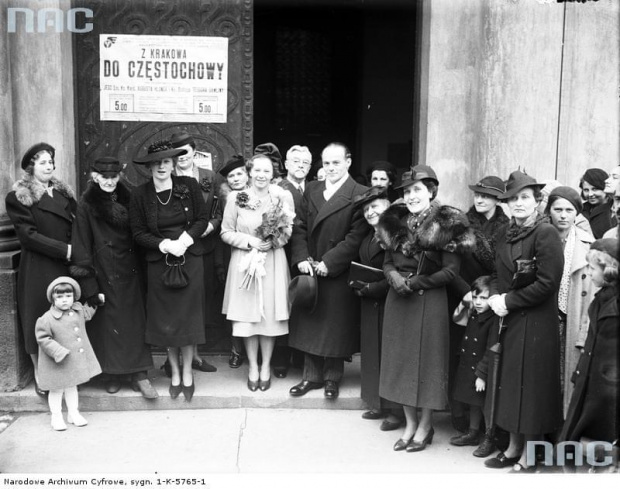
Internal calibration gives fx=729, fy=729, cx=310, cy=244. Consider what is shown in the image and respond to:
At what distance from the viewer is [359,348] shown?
19.4 ft

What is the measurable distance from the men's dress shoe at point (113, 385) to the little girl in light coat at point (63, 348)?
1.20ft

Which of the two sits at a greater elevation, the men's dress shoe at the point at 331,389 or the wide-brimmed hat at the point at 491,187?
the wide-brimmed hat at the point at 491,187

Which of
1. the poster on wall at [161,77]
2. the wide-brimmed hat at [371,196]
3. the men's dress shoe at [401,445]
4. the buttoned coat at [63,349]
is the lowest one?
the men's dress shoe at [401,445]

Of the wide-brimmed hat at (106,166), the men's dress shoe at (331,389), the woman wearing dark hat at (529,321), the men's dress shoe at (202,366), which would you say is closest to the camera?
the woman wearing dark hat at (529,321)

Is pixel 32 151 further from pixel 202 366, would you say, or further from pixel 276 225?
pixel 202 366

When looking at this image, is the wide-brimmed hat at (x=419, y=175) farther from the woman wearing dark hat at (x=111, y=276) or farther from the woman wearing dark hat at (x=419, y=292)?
the woman wearing dark hat at (x=111, y=276)

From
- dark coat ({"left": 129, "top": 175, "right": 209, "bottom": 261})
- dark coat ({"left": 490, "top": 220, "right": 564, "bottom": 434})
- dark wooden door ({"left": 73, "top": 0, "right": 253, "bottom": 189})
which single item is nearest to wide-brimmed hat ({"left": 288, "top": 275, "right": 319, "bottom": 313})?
dark coat ({"left": 129, "top": 175, "right": 209, "bottom": 261})

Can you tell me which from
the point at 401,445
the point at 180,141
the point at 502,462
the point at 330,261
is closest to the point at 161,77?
the point at 180,141

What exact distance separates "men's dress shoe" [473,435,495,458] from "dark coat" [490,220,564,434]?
369 millimetres

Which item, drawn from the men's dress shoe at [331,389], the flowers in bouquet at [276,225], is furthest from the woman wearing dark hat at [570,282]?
the flowers in bouquet at [276,225]

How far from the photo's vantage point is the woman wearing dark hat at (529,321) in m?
4.57

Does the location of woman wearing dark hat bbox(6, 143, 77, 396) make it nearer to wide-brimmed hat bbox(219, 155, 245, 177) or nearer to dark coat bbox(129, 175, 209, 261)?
dark coat bbox(129, 175, 209, 261)

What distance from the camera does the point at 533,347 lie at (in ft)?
15.3

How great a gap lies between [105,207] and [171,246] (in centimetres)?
59
